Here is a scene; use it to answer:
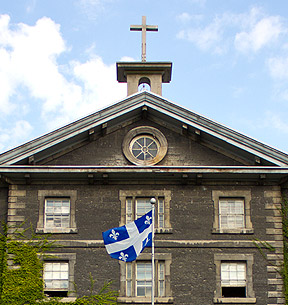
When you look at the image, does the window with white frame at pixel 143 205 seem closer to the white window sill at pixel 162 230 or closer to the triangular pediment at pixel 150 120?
the white window sill at pixel 162 230

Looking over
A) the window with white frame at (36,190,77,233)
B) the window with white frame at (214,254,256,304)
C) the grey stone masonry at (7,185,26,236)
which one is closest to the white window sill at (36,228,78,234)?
the window with white frame at (36,190,77,233)

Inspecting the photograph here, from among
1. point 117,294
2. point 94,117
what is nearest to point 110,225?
point 117,294

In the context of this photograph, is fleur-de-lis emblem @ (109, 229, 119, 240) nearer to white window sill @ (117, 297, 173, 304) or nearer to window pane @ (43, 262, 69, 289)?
white window sill @ (117, 297, 173, 304)

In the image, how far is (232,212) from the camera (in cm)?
2695

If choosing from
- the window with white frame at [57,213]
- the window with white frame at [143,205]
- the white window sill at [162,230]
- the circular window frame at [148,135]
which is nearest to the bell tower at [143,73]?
the circular window frame at [148,135]

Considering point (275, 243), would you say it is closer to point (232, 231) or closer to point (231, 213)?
point (232, 231)

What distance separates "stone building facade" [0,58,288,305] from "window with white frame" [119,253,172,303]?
0.04 meters

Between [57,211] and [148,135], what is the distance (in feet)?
16.4

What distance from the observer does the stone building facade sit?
2592 centimetres

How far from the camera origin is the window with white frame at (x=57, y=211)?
26.6 m

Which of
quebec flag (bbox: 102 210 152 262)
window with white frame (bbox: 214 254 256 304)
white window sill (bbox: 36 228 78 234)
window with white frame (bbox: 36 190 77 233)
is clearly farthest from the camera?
window with white frame (bbox: 36 190 77 233)

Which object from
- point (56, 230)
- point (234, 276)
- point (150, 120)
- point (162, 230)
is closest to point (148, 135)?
point (150, 120)

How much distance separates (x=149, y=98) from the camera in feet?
90.7

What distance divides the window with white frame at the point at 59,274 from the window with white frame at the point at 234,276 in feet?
18.8
